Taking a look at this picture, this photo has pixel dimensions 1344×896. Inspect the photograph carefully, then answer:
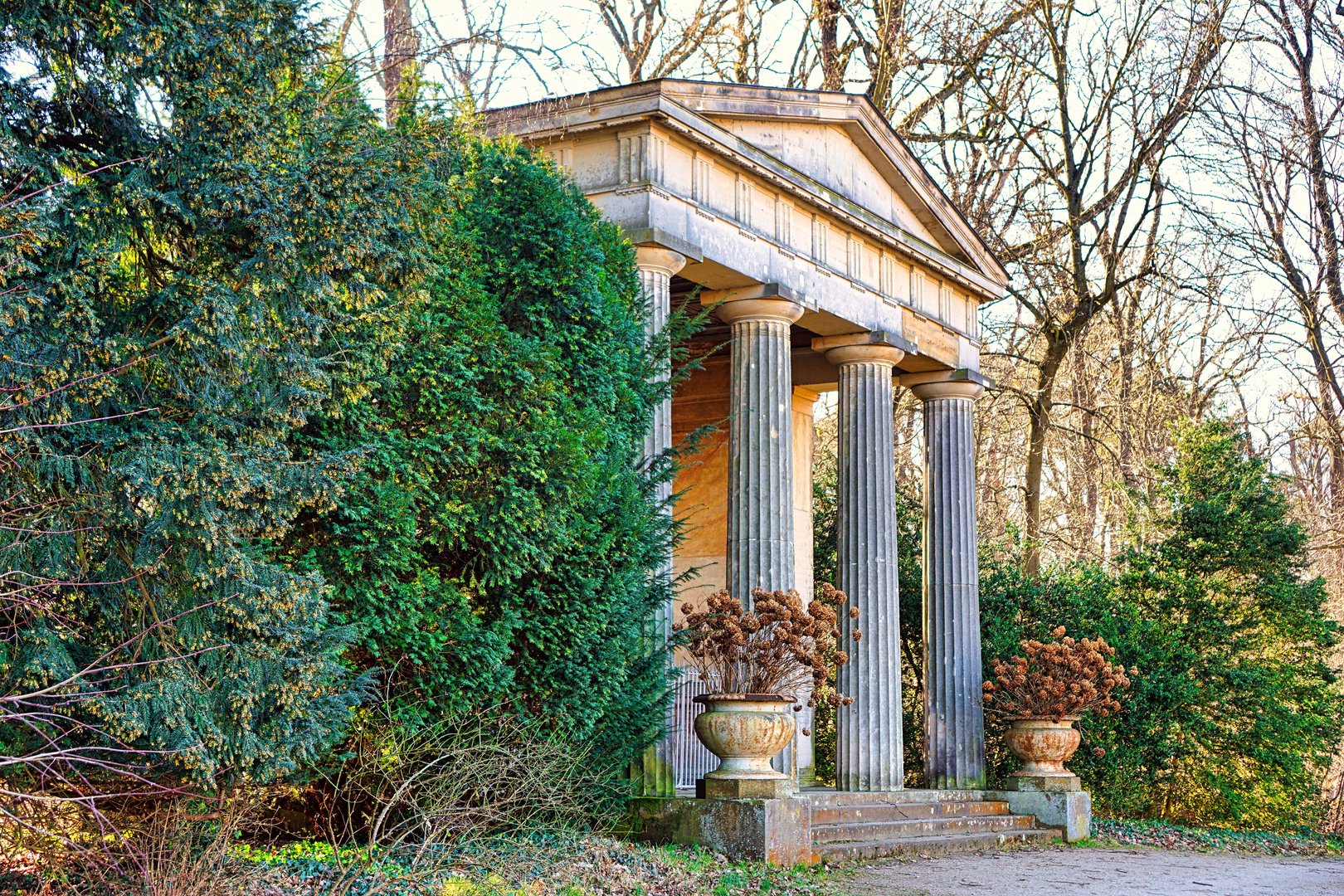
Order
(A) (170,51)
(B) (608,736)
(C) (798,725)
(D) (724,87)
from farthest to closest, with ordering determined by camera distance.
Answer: (C) (798,725) → (D) (724,87) → (B) (608,736) → (A) (170,51)

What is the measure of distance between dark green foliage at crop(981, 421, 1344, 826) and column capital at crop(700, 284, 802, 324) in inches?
243

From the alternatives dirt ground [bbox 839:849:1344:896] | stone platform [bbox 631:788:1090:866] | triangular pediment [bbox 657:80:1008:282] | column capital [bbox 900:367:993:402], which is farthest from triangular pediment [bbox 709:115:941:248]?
dirt ground [bbox 839:849:1344:896]

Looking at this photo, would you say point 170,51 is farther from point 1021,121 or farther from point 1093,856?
point 1021,121

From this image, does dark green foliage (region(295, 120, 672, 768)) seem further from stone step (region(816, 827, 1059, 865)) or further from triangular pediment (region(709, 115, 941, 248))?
triangular pediment (region(709, 115, 941, 248))

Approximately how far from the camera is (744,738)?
1056cm

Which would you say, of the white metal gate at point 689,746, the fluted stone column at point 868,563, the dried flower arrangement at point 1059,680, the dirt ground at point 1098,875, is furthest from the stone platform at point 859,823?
the white metal gate at point 689,746

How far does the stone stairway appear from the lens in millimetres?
11750

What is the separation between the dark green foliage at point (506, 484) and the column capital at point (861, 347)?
4745 millimetres

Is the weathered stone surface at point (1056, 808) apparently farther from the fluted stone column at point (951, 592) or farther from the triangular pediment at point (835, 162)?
the triangular pediment at point (835, 162)

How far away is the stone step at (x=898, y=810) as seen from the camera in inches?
483

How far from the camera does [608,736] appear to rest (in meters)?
9.88

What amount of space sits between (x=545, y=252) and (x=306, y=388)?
3195 mm

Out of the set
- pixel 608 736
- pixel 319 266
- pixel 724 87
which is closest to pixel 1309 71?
pixel 724 87

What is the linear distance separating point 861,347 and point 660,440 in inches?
160
